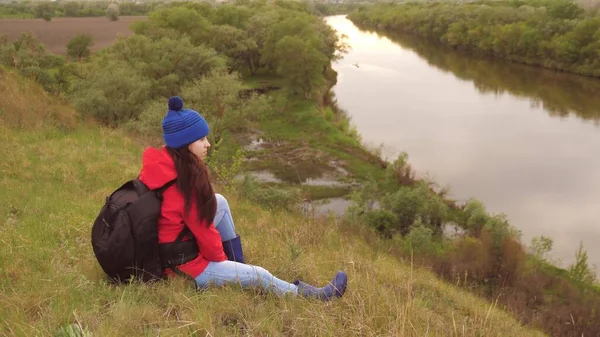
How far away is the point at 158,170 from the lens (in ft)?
9.36

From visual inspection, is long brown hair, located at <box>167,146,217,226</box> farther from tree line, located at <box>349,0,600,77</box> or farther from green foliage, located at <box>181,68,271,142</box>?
tree line, located at <box>349,0,600,77</box>

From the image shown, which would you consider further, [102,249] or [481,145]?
[481,145]

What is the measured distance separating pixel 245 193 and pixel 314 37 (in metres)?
28.9

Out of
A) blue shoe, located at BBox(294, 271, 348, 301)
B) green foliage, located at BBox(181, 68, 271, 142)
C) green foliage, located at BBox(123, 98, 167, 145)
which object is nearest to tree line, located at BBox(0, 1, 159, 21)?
green foliage, located at BBox(181, 68, 271, 142)

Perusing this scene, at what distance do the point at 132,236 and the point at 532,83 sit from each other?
132 ft

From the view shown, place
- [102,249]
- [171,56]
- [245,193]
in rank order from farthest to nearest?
[171,56] < [245,193] < [102,249]

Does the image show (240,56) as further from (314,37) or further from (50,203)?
(50,203)

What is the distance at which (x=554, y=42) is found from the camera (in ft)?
140

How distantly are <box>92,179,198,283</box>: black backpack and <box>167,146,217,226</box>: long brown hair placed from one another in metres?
0.09

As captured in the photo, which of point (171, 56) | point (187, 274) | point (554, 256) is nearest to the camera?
point (187, 274)

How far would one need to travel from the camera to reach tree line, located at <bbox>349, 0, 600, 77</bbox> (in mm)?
40406

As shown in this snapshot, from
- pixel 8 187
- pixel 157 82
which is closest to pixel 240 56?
pixel 157 82

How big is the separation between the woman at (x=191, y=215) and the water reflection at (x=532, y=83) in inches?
1200

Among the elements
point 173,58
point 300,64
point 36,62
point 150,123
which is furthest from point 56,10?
point 150,123
